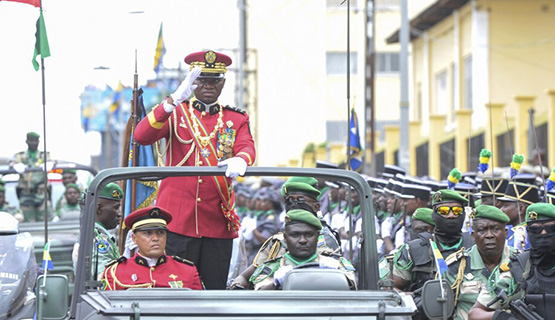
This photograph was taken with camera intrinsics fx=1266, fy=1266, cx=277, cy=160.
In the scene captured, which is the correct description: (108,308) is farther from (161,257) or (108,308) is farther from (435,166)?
(435,166)

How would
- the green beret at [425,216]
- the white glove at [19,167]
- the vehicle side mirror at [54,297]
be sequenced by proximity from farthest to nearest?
the white glove at [19,167] < the green beret at [425,216] < the vehicle side mirror at [54,297]

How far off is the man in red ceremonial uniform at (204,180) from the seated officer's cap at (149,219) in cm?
70

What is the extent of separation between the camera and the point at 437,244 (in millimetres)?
9367

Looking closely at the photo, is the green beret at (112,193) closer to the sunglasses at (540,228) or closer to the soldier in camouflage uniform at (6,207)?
the sunglasses at (540,228)

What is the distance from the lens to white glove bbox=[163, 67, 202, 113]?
322 inches

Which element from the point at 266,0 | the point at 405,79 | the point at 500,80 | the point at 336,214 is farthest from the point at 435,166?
the point at 266,0

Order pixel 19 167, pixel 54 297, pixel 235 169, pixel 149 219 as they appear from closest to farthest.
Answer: pixel 54 297 < pixel 235 169 < pixel 149 219 < pixel 19 167

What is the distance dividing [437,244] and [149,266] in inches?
103

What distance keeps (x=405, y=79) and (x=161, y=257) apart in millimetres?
18650

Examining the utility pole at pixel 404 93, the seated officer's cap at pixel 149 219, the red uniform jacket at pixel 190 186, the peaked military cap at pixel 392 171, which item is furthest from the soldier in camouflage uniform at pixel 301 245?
the utility pole at pixel 404 93

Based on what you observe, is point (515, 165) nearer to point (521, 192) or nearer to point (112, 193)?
point (521, 192)

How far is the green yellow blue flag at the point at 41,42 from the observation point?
10.2 meters

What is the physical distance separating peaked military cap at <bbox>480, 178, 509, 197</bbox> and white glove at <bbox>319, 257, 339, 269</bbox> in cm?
387

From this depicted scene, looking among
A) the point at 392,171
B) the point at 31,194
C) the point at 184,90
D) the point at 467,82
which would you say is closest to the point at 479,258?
the point at 184,90
